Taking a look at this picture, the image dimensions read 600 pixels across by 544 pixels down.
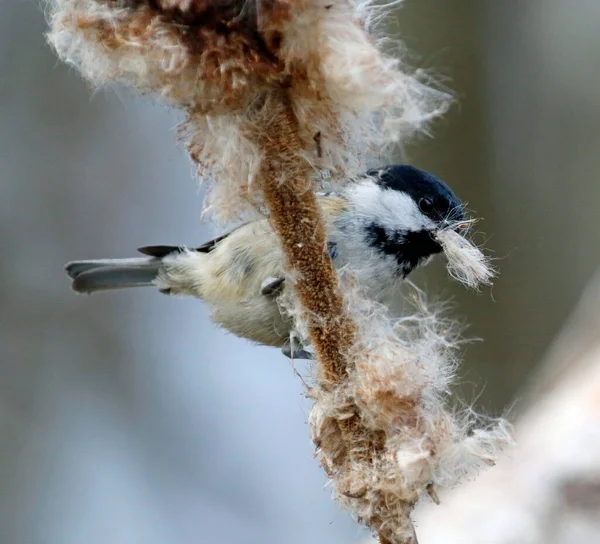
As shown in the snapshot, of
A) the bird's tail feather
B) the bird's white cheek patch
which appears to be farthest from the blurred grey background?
A: the bird's white cheek patch

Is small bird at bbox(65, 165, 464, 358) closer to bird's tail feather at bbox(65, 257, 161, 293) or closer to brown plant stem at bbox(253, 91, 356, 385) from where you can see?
bird's tail feather at bbox(65, 257, 161, 293)

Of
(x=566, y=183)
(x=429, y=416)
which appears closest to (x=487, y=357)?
(x=566, y=183)

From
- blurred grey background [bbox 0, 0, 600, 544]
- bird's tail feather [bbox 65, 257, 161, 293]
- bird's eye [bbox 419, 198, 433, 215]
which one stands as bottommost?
blurred grey background [bbox 0, 0, 600, 544]

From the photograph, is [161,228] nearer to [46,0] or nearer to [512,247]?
[512,247]

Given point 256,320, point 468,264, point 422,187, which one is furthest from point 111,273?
point 468,264

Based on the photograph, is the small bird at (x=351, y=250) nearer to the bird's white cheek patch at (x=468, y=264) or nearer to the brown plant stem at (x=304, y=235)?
the bird's white cheek patch at (x=468, y=264)

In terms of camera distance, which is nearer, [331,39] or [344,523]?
[331,39]
